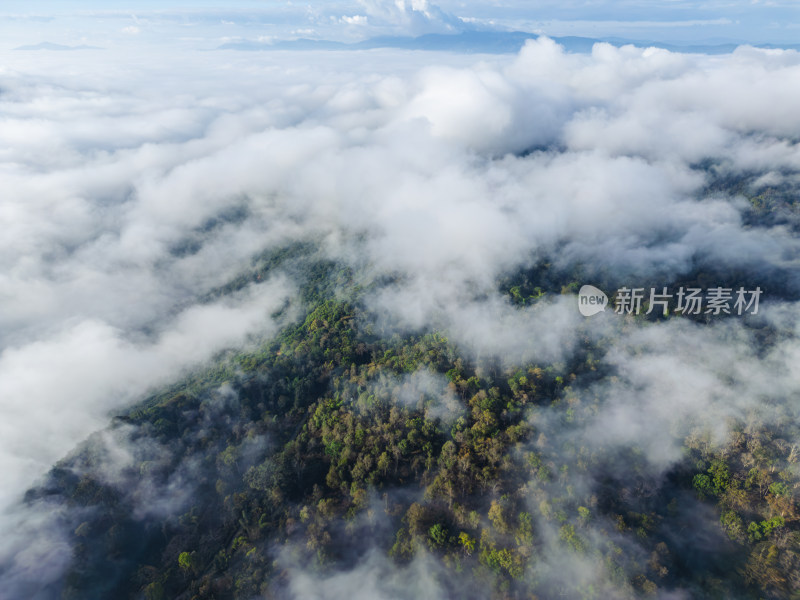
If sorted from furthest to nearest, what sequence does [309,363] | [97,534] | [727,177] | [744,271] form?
[727,177]
[744,271]
[309,363]
[97,534]

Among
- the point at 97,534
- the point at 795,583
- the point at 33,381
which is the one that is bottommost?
the point at 33,381

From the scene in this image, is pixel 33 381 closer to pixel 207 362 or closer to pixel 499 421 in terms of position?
pixel 207 362

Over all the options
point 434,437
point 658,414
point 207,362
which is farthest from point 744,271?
point 207,362

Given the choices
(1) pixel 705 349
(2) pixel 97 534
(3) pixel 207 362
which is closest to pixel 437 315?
(1) pixel 705 349

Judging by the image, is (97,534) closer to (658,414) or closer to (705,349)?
(658,414)

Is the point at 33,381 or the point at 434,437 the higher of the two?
the point at 434,437

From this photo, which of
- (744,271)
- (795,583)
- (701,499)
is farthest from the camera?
(744,271)

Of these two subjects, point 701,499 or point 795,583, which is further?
point 701,499
